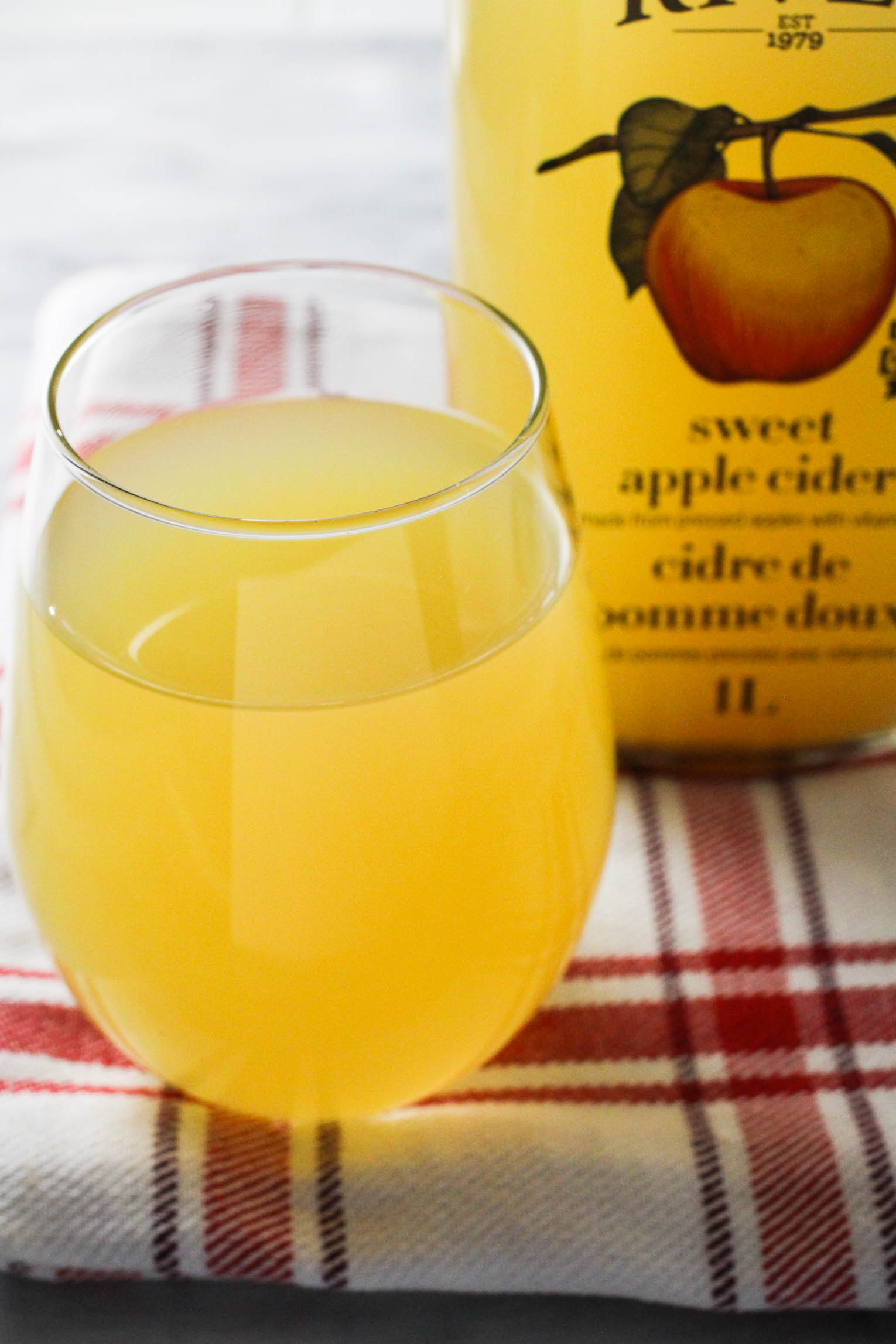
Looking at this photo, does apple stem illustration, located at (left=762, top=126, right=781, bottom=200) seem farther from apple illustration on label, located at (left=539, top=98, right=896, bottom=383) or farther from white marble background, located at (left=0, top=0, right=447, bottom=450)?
white marble background, located at (left=0, top=0, right=447, bottom=450)

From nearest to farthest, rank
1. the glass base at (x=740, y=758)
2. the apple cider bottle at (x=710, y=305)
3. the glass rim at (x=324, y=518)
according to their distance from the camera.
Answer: the glass rim at (x=324, y=518)
the apple cider bottle at (x=710, y=305)
the glass base at (x=740, y=758)

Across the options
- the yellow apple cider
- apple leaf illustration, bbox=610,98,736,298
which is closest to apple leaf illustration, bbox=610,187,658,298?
apple leaf illustration, bbox=610,98,736,298

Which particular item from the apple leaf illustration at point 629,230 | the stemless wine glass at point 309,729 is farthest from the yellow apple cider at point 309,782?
the apple leaf illustration at point 629,230

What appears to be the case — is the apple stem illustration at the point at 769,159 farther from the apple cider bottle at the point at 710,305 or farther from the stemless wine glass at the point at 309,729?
the stemless wine glass at the point at 309,729

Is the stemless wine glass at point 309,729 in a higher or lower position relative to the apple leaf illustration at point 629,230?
lower

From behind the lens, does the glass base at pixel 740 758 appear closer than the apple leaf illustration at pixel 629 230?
No

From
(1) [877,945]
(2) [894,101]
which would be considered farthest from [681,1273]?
(2) [894,101]

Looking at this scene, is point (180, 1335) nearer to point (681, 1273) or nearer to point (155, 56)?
point (681, 1273)

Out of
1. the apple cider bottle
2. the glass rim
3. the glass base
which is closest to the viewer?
the glass rim
